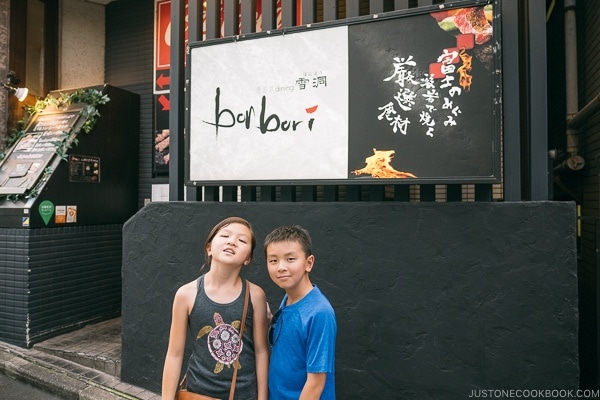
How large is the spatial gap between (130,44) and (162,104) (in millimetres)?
1470

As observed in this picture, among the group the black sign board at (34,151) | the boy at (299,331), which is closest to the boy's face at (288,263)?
the boy at (299,331)

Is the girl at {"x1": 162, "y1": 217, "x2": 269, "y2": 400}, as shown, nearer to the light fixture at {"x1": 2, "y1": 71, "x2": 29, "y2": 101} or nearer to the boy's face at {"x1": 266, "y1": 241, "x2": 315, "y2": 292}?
the boy's face at {"x1": 266, "y1": 241, "x2": 315, "y2": 292}

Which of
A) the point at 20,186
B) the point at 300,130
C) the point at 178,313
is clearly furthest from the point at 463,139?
the point at 20,186

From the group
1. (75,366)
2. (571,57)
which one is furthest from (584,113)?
(75,366)

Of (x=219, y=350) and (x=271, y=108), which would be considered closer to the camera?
(x=219, y=350)

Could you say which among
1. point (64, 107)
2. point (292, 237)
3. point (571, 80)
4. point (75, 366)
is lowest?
point (75, 366)

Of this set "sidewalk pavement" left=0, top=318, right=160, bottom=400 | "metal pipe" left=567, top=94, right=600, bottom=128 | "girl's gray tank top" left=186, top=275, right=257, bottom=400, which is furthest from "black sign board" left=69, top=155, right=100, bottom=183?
"metal pipe" left=567, top=94, right=600, bottom=128

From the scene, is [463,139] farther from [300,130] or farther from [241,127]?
[241,127]

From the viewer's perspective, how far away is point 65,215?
6.16 m

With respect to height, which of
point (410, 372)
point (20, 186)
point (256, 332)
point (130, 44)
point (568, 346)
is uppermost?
point (130, 44)

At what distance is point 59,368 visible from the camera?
5.09 metres

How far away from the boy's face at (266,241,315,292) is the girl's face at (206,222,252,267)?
0.24 meters

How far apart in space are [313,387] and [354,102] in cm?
245

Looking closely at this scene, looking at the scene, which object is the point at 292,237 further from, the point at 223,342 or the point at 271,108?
the point at 271,108
